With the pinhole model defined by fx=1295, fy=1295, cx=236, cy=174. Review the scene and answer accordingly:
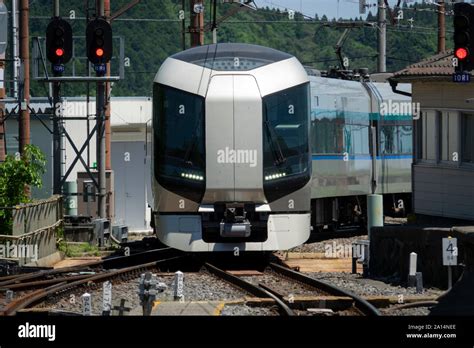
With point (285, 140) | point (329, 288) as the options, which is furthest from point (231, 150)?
point (329, 288)

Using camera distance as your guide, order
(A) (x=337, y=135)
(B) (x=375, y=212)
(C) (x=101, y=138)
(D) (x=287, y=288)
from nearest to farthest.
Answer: (D) (x=287, y=288) < (B) (x=375, y=212) < (A) (x=337, y=135) < (C) (x=101, y=138)

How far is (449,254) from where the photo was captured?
56.3ft

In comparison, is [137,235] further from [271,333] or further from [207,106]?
[271,333]

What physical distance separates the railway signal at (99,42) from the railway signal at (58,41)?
502 millimetres

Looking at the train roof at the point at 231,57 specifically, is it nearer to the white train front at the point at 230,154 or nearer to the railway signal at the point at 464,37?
the white train front at the point at 230,154

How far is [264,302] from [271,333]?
18.8 feet

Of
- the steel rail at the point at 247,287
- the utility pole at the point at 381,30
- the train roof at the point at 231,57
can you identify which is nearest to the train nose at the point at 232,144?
the train roof at the point at 231,57

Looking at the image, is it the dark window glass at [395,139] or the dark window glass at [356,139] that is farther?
the dark window glass at [395,139]

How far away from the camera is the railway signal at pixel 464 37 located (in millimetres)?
19594

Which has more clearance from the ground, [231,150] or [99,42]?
[99,42]

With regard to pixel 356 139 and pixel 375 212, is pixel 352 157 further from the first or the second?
pixel 375 212

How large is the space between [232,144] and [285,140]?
95 cm

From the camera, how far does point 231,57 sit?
2105 cm

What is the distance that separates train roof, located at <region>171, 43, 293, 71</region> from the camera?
20.9m
